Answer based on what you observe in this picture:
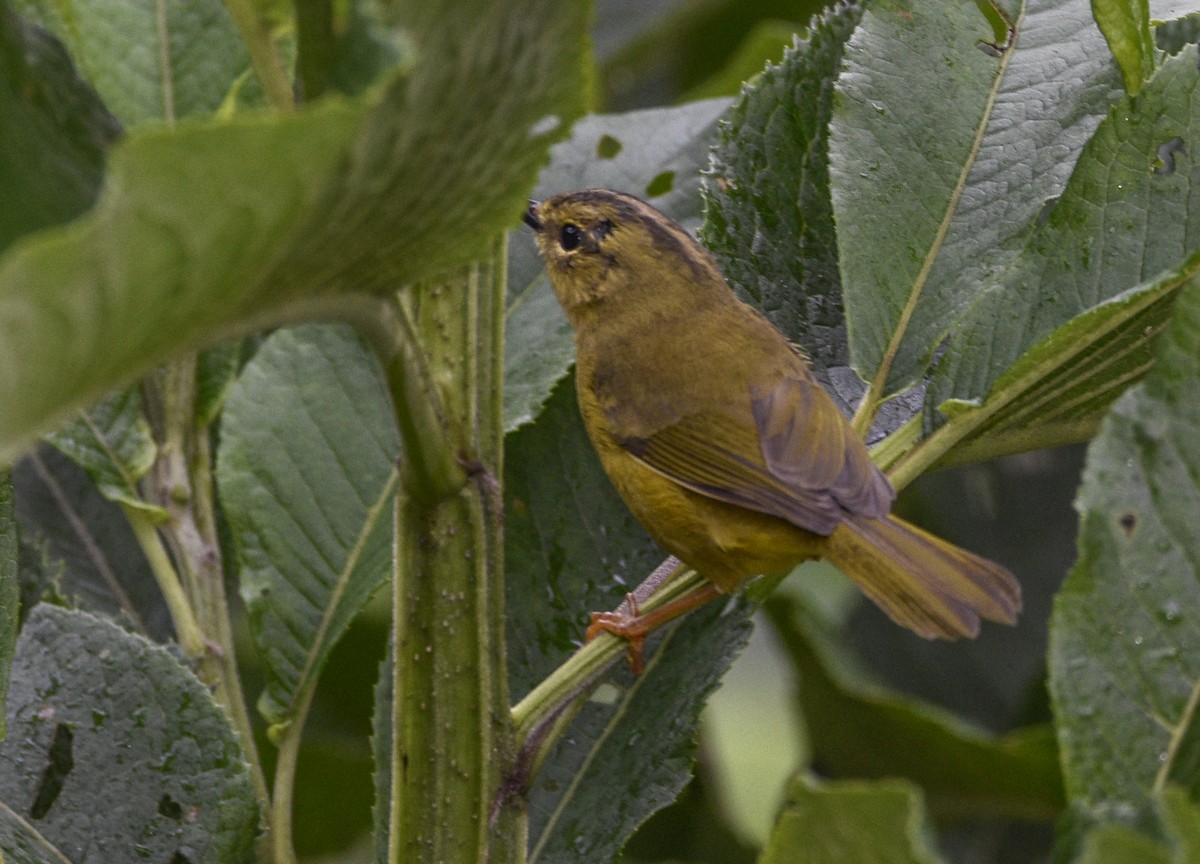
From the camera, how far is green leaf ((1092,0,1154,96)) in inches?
51.3

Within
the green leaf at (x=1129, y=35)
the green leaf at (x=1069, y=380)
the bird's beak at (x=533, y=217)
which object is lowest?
the green leaf at (x=1069, y=380)

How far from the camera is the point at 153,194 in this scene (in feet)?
2.28

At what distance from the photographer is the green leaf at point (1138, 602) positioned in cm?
96

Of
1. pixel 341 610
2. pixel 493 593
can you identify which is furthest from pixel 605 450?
pixel 493 593

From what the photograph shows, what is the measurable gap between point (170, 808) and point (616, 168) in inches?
39.8

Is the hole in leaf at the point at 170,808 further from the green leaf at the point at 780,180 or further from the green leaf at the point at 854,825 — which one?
the green leaf at the point at 780,180

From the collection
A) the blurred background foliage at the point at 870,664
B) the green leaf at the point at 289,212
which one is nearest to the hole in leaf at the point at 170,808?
the green leaf at the point at 289,212

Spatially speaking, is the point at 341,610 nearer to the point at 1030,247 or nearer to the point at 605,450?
the point at 605,450

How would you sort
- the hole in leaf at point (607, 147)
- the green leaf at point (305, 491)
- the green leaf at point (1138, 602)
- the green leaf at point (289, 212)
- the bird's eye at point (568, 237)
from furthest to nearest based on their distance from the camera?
the bird's eye at point (568, 237) < the hole in leaf at point (607, 147) < the green leaf at point (305, 491) < the green leaf at point (1138, 602) < the green leaf at point (289, 212)

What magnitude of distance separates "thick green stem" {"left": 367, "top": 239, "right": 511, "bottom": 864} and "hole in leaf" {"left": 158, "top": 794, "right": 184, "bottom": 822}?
27cm

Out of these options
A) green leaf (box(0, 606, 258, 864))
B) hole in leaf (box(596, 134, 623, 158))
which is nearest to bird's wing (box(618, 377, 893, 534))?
hole in leaf (box(596, 134, 623, 158))

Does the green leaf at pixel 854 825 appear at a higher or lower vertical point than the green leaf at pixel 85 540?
lower

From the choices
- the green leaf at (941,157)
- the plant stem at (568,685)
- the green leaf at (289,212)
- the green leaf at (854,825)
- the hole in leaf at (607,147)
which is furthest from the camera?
the hole in leaf at (607,147)

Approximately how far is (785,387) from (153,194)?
1.54 m
